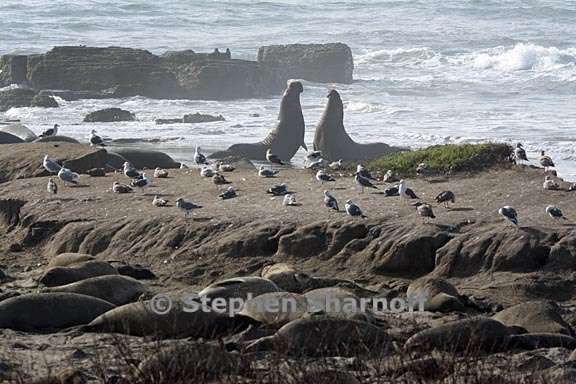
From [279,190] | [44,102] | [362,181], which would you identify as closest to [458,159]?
[362,181]

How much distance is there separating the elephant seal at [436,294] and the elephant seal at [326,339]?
201 centimetres

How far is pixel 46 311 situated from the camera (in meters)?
11.1

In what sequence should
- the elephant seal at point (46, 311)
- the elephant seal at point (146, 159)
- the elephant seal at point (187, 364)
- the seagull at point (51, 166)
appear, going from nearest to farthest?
the elephant seal at point (187, 364)
the elephant seal at point (46, 311)
the seagull at point (51, 166)
the elephant seal at point (146, 159)

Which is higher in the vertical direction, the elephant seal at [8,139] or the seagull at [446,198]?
the seagull at [446,198]

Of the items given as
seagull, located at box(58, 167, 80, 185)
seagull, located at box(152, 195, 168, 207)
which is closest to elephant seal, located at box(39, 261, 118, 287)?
seagull, located at box(152, 195, 168, 207)

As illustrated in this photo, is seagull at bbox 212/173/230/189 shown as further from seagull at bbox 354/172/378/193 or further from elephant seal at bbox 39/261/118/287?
elephant seal at bbox 39/261/118/287

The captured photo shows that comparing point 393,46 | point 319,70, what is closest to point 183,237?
point 319,70

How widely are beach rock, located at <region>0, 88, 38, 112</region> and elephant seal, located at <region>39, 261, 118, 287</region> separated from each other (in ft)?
81.2

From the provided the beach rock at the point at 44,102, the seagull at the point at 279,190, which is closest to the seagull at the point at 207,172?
the seagull at the point at 279,190

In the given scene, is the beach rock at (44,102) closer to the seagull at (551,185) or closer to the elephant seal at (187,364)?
the seagull at (551,185)

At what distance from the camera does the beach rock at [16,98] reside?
37625mm

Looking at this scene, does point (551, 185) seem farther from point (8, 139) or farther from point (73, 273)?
point (8, 139)

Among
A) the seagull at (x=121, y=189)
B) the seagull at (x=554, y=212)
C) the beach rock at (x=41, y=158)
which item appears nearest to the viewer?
the seagull at (x=554, y=212)

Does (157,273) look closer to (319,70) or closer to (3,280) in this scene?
(3,280)
